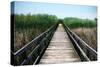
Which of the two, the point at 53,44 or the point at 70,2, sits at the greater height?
the point at 70,2

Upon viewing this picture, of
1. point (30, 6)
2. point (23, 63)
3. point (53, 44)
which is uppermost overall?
point (30, 6)

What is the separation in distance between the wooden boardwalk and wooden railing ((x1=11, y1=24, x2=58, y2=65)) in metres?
0.07

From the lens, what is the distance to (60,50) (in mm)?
2738

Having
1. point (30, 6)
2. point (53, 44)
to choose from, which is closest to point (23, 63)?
point (53, 44)

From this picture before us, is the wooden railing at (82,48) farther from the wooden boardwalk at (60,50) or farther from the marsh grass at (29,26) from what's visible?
the marsh grass at (29,26)

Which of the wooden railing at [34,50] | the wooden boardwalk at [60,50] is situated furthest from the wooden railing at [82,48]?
the wooden railing at [34,50]

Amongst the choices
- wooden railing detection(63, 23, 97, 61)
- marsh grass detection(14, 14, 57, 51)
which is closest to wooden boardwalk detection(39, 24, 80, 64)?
wooden railing detection(63, 23, 97, 61)

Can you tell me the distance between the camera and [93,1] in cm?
295

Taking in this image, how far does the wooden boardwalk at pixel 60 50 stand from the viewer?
267cm

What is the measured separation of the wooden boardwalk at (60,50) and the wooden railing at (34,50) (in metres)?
0.07

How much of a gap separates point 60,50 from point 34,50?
0.39m
